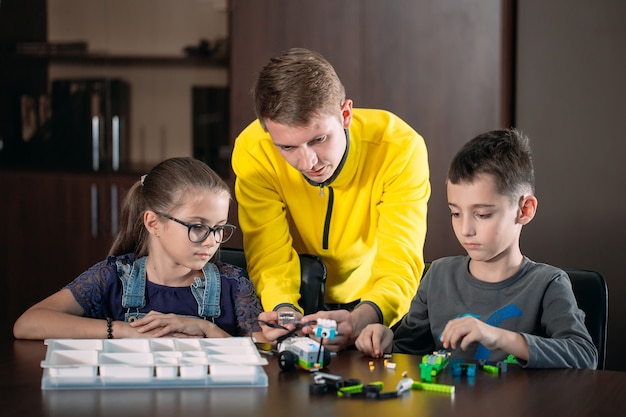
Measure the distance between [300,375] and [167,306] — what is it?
23.8 inches

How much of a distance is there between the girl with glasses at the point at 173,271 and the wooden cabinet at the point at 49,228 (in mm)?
2107

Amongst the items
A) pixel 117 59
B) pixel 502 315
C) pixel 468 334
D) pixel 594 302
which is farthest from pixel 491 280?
pixel 117 59

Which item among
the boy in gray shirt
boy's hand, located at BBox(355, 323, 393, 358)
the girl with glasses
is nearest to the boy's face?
the boy in gray shirt

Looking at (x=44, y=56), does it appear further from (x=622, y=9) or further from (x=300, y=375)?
(x=300, y=375)

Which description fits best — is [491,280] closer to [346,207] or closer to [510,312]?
[510,312]

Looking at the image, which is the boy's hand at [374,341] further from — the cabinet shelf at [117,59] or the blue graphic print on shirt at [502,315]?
the cabinet shelf at [117,59]

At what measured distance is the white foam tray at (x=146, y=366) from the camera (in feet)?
4.83

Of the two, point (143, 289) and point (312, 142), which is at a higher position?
point (312, 142)

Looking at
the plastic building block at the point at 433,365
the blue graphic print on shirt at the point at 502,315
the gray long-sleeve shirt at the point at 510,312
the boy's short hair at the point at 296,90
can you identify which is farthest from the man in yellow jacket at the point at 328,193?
the plastic building block at the point at 433,365

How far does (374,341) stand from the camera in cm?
175

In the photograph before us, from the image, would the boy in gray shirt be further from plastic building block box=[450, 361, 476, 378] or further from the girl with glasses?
the girl with glasses

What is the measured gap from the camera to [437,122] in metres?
3.76

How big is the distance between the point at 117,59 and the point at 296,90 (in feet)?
8.19

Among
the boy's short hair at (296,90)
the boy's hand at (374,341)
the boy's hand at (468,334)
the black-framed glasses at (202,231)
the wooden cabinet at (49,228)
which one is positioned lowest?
the wooden cabinet at (49,228)
